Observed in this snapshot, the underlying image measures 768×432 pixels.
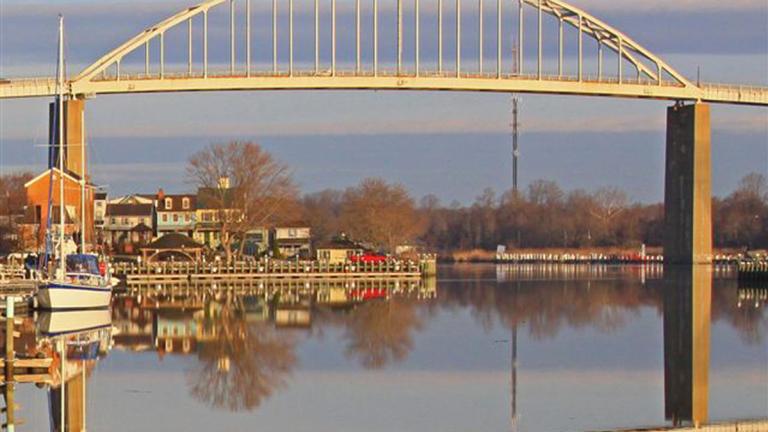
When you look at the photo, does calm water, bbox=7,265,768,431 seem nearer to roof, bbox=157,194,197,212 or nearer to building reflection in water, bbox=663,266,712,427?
building reflection in water, bbox=663,266,712,427

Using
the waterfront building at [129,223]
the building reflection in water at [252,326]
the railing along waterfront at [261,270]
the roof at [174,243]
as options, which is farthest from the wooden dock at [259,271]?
the waterfront building at [129,223]

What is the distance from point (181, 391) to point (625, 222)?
128 metres

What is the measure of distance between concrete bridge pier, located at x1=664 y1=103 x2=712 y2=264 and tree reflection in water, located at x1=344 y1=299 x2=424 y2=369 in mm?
43025

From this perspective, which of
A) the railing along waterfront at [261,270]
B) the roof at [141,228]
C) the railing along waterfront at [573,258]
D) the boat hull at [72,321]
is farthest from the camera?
the railing along waterfront at [573,258]

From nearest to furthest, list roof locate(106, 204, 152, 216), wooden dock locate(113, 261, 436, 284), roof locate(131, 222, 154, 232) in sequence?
wooden dock locate(113, 261, 436, 284) < roof locate(131, 222, 154, 232) < roof locate(106, 204, 152, 216)

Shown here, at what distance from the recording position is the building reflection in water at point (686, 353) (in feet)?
80.3

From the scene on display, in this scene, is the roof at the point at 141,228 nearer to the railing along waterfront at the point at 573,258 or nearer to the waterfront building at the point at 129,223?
the waterfront building at the point at 129,223

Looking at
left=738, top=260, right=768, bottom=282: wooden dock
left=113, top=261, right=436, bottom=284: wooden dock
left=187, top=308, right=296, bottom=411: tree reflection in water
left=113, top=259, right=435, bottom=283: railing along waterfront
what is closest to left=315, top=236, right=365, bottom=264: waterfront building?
left=113, top=259, right=435, bottom=283: railing along waterfront

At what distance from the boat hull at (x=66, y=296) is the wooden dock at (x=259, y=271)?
24.3m

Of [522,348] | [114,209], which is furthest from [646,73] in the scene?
[522,348]

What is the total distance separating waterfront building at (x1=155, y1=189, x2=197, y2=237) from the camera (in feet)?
323

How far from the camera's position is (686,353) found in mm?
33375

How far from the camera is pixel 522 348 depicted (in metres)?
34.2

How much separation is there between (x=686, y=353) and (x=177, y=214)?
68753mm
